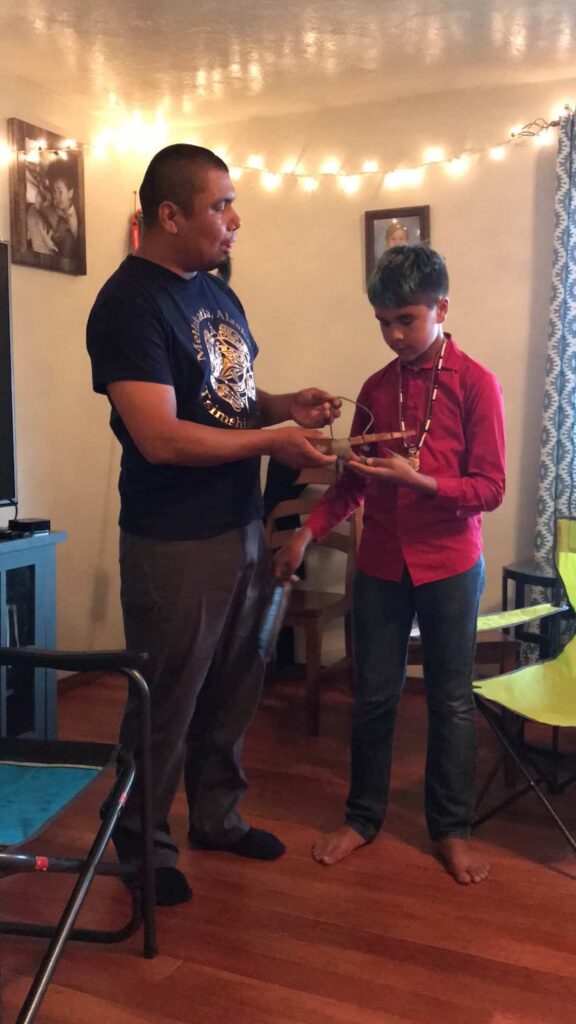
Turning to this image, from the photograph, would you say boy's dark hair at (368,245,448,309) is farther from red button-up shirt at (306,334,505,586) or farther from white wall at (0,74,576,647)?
white wall at (0,74,576,647)

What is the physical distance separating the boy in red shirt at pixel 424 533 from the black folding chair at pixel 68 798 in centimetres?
55

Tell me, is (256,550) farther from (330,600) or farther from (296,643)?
(296,643)

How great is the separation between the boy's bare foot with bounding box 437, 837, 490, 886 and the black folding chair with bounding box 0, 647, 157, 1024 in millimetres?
707

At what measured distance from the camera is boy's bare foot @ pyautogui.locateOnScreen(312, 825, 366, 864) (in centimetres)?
204

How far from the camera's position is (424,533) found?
6.16ft

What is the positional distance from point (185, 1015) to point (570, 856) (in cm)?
103

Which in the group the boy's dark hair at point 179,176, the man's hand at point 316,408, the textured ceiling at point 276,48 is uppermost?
the textured ceiling at point 276,48

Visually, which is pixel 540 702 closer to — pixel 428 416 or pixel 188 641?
pixel 428 416

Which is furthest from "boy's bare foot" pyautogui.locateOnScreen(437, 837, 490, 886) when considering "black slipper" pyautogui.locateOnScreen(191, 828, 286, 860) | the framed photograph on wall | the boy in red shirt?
the framed photograph on wall

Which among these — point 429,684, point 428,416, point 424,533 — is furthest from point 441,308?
point 429,684

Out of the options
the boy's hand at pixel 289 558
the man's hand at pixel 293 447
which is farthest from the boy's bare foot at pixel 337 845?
the man's hand at pixel 293 447

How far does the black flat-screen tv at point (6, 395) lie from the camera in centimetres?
289

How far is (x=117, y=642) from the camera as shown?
3.76 m

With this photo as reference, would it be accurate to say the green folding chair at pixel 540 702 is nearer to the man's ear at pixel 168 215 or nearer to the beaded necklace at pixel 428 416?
the beaded necklace at pixel 428 416
